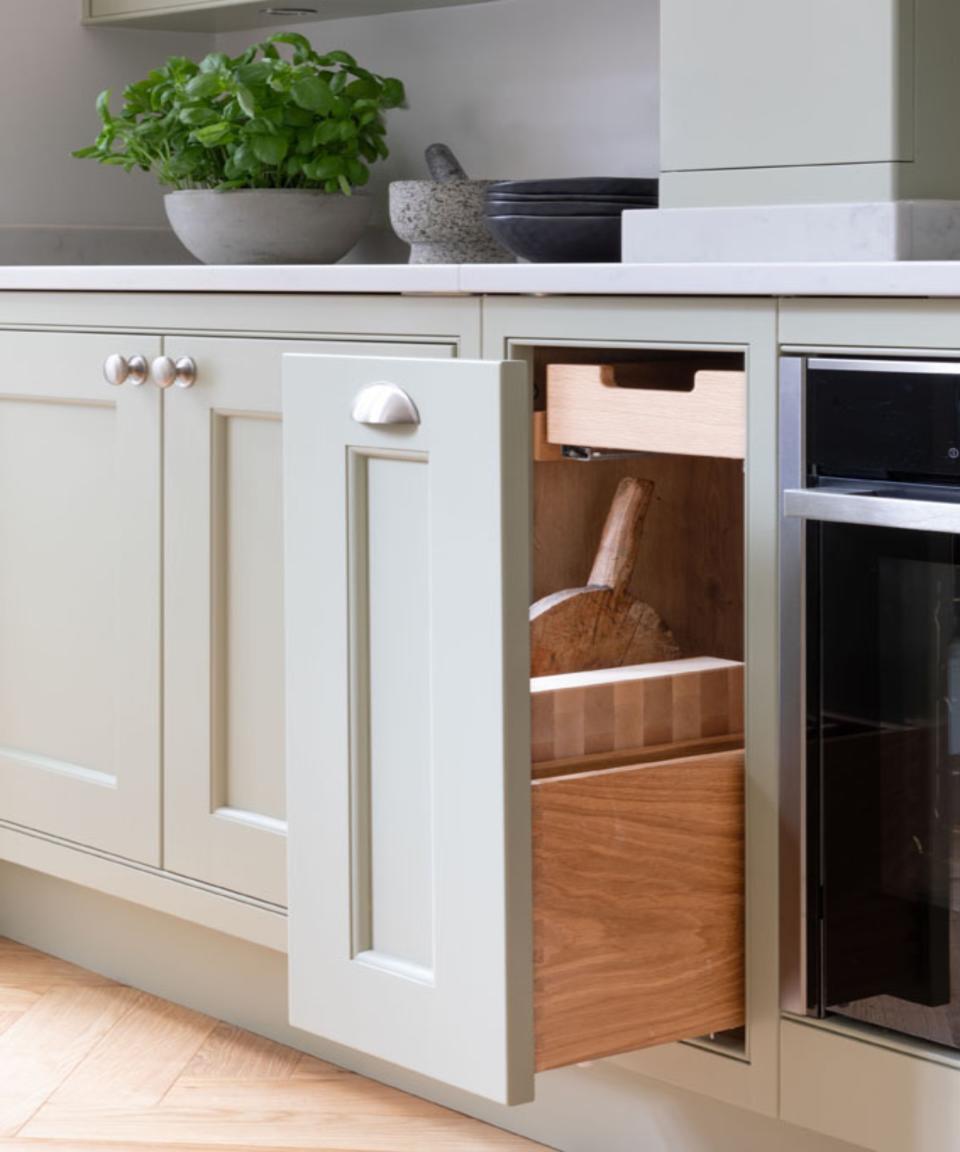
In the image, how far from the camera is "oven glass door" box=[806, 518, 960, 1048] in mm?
1374

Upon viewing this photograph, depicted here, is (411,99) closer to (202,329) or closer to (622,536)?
(202,329)

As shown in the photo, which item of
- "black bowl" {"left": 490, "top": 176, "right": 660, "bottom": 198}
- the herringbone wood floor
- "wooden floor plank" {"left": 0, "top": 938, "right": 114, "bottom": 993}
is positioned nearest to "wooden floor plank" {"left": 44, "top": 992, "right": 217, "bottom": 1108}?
the herringbone wood floor

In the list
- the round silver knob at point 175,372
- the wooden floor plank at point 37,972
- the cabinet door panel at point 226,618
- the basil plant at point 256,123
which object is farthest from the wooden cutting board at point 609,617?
the wooden floor plank at point 37,972

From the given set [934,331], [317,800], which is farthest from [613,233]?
[317,800]

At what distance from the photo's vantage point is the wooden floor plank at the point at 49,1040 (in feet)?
6.54

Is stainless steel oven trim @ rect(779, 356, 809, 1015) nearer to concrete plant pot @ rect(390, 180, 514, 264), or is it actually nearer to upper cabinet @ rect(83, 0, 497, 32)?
concrete plant pot @ rect(390, 180, 514, 264)

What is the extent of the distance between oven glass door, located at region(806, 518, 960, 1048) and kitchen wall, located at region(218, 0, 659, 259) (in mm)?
1003

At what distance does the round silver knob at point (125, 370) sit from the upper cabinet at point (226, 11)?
65cm

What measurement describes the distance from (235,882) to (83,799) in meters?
0.29

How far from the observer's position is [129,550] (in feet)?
6.81

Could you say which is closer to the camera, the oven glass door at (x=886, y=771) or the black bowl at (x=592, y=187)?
the oven glass door at (x=886, y=771)

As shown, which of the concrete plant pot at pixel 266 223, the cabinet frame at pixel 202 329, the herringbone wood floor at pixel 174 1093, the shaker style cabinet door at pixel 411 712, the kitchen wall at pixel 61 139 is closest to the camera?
the shaker style cabinet door at pixel 411 712

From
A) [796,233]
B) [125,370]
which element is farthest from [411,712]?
[125,370]

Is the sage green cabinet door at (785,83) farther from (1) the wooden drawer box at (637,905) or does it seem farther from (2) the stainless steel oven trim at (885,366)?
(1) the wooden drawer box at (637,905)
